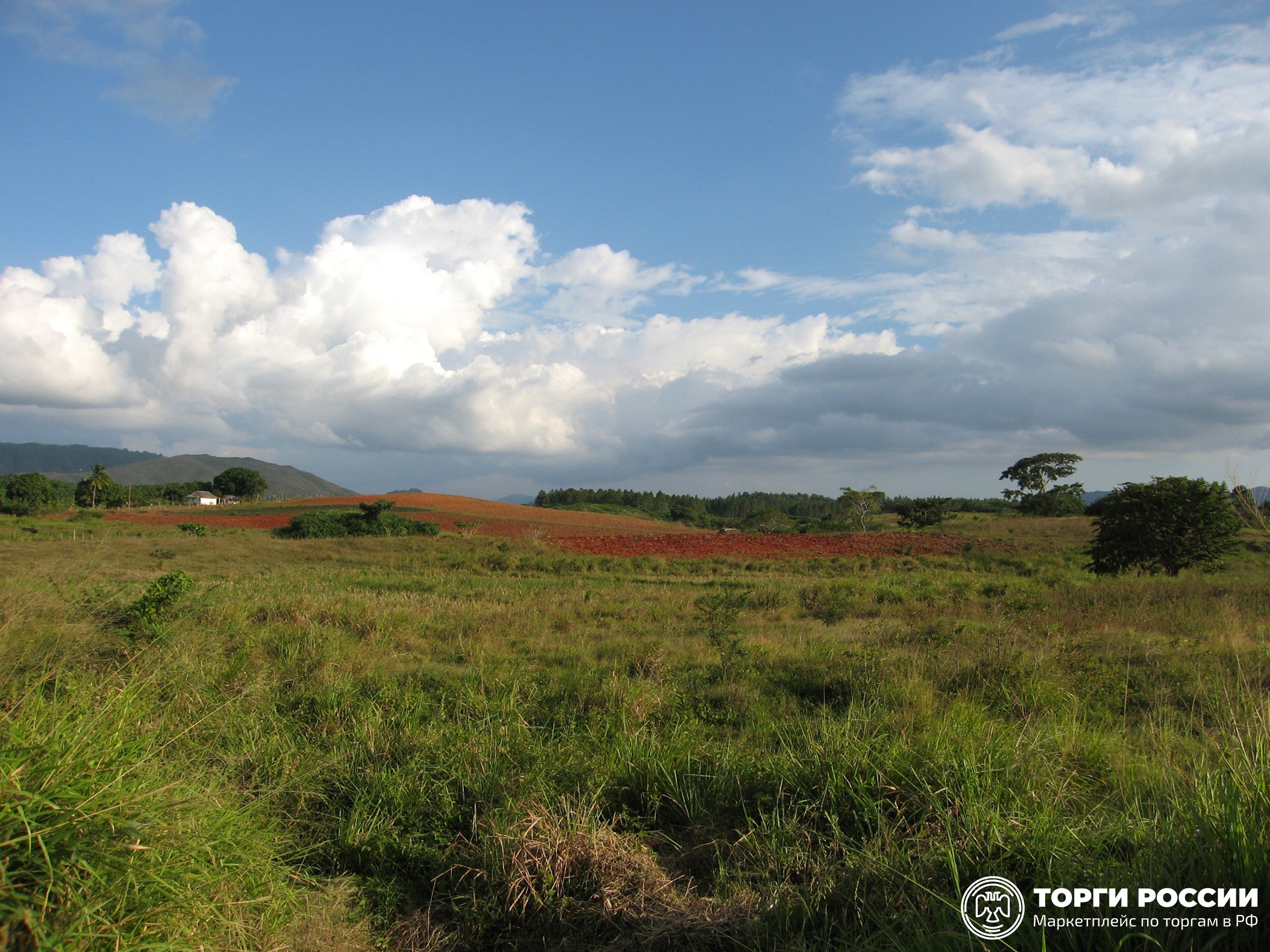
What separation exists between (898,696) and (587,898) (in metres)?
3.98

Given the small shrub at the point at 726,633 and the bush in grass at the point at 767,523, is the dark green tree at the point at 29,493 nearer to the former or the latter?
the bush in grass at the point at 767,523

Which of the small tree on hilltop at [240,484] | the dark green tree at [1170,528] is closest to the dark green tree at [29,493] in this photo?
the small tree on hilltop at [240,484]

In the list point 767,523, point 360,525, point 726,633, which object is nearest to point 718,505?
point 767,523

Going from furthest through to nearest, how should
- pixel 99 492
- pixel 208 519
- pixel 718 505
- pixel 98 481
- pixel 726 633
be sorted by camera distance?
pixel 718 505
pixel 99 492
pixel 98 481
pixel 208 519
pixel 726 633

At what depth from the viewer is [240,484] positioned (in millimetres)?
96938

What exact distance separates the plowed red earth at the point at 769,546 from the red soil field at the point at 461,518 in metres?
8.70

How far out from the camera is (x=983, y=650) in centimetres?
816

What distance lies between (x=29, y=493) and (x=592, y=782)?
8856cm

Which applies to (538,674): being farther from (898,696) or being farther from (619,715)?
(898,696)

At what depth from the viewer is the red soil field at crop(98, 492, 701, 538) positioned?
158ft

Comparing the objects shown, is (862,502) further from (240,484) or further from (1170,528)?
(240,484)

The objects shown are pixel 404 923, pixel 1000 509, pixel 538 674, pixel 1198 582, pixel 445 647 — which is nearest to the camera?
pixel 404 923

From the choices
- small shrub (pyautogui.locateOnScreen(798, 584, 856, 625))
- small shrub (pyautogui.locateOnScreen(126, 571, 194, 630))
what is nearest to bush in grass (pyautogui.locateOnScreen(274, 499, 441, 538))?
Result: small shrub (pyautogui.locateOnScreen(798, 584, 856, 625))

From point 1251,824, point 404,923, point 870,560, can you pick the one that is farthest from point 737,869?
point 870,560
